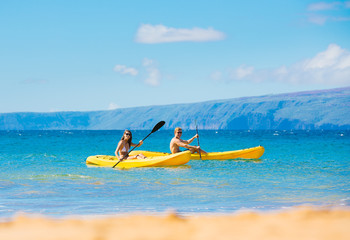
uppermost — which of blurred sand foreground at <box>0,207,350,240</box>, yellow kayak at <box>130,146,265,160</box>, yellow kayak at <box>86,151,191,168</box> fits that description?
blurred sand foreground at <box>0,207,350,240</box>

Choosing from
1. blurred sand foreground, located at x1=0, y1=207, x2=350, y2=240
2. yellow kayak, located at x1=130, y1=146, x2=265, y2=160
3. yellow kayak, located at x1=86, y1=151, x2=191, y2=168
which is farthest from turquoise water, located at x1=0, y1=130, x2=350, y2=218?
blurred sand foreground, located at x1=0, y1=207, x2=350, y2=240

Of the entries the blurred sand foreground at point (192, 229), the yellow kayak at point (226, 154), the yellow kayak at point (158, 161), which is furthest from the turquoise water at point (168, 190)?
the blurred sand foreground at point (192, 229)

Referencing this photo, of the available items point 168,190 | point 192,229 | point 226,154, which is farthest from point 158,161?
point 192,229

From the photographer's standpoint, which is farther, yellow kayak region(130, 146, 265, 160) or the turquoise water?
yellow kayak region(130, 146, 265, 160)

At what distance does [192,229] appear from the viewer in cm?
451

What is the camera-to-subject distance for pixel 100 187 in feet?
37.5

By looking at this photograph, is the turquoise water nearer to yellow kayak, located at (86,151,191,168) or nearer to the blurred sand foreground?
yellow kayak, located at (86,151,191,168)

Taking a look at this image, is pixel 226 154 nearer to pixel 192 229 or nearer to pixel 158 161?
pixel 158 161

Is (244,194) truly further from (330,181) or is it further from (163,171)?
(163,171)

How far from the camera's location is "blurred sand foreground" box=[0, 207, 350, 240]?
13.6ft

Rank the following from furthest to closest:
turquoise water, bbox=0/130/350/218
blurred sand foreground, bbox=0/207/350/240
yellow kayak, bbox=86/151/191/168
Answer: yellow kayak, bbox=86/151/191/168 < turquoise water, bbox=0/130/350/218 < blurred sand foreground, bbox=0/207/350/240

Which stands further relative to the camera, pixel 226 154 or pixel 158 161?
pixel 226 154

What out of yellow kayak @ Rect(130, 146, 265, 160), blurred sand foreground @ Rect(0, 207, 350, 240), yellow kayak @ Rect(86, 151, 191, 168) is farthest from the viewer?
yellow kayak @ Rect(130, 146, 265, 160)

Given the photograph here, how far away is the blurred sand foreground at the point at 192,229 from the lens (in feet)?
13.6
